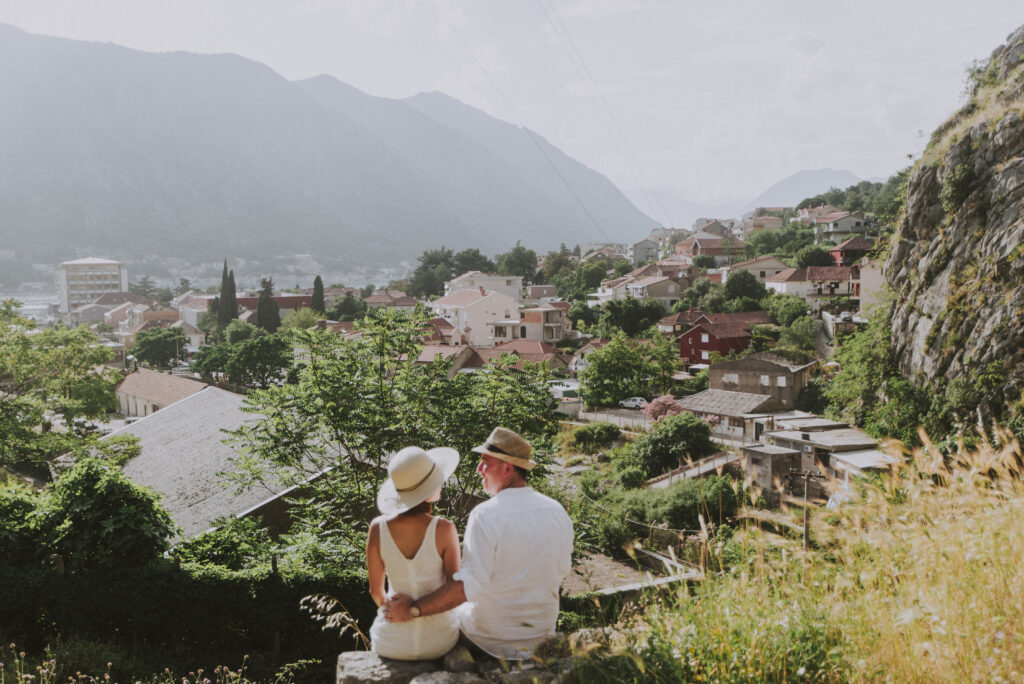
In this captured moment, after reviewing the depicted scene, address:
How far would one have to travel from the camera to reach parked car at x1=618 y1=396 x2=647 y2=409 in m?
38.4

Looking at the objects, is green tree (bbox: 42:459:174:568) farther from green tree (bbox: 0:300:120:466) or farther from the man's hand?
green tree (bbox: 0:300:120:466)

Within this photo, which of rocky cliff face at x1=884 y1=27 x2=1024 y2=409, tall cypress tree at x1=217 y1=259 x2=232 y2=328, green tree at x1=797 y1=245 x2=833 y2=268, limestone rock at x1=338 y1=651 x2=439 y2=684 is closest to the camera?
limestone rock at x1=338 y1=651 x2=439 y2=684

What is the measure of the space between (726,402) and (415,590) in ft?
105

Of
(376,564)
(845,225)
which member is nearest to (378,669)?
(376,564)

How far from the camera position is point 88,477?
23.8ft

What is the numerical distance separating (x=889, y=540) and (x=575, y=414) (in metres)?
35.1

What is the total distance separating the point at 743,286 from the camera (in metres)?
54.8

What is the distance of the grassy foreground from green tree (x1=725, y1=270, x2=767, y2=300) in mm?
54465

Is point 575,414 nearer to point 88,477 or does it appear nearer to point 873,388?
point 873,388

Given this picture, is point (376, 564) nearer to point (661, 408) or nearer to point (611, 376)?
point (661, 408)

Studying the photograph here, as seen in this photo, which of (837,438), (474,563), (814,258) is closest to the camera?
(474,563)

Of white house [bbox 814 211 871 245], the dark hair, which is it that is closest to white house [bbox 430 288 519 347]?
white house [bbox 814 211 871 245]

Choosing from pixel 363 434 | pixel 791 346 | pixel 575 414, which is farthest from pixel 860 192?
pixel 363 434

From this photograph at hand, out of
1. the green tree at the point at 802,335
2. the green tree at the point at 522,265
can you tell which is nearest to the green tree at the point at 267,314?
the green tree at the point at 522,265
